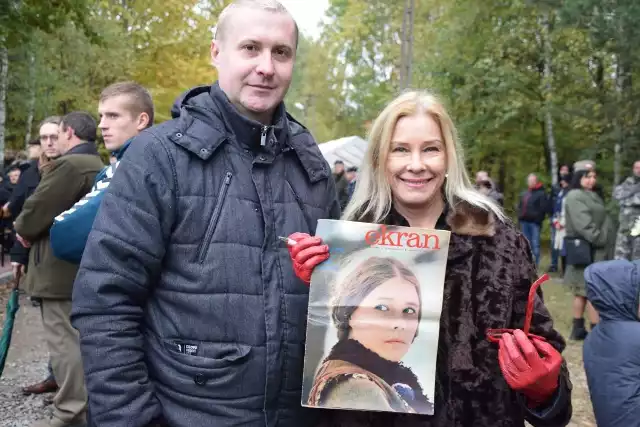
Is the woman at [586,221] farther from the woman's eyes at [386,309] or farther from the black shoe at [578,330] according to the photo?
the woman's eyes at [386,309]

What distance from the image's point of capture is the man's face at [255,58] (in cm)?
210

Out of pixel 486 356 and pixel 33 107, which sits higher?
pixel 33 107

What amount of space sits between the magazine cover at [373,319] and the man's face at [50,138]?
4.69 meters

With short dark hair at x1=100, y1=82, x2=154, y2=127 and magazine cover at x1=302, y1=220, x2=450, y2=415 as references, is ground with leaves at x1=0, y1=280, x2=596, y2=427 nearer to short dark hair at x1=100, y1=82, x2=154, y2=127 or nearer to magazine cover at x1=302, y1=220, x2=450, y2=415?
short dark hair at x1=100, y1=82, x2=154, y2=127

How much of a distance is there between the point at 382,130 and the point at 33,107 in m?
19.1

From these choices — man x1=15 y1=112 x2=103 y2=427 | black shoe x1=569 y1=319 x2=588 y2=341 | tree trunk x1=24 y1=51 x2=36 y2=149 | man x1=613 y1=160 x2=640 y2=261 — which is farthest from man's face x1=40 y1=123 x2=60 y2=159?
tree trunk x1=24 y1=51 x2=36 y2=149

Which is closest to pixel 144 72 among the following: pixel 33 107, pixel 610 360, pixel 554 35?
pixel 33 107

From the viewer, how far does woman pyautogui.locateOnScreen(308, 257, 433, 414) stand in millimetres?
1944

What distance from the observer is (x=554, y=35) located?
59.2ft

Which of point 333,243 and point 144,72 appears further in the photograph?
point 144,72

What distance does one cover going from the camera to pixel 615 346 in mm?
3018

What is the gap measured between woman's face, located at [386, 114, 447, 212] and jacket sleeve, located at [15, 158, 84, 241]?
10.6 feet

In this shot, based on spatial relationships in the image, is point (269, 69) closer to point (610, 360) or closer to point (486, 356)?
point (486, 356)

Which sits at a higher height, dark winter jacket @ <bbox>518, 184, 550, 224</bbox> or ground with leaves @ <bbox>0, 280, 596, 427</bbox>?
dark winter jacket @ <bbox>518, 184, 550, 224</bbox>
